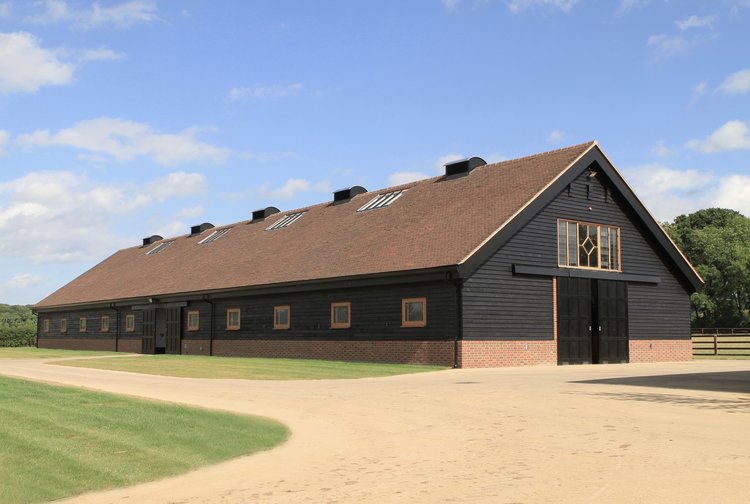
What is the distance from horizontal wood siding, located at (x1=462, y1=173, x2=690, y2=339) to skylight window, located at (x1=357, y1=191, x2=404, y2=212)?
9.09 metres

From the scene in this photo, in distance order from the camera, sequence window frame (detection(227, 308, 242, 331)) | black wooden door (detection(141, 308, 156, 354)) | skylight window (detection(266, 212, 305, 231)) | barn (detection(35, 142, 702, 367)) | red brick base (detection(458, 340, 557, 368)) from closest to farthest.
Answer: red brick base (detection(458, 340, 557, 368)), barn (detection(35, 142, 702, 367)), window frame (detection(227, 308, 242, 331)), black wooden door (detection(141, 308, 156, 354)), skylight window (detection(266, 212, 305, 231))

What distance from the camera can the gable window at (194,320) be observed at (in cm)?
4028

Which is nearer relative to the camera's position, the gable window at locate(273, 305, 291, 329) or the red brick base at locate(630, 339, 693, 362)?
the red brick base at locate(630, 339, 693, 362)

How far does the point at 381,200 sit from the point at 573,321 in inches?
468

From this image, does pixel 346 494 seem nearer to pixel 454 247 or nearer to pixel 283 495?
pixel 283 495

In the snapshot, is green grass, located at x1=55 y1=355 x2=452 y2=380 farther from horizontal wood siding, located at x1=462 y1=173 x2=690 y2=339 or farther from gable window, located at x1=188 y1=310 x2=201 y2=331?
gable window, located at x1=188 y1=310 x2=201 y2=331

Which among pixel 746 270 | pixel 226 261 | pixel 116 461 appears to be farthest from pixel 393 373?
pixel 746 270

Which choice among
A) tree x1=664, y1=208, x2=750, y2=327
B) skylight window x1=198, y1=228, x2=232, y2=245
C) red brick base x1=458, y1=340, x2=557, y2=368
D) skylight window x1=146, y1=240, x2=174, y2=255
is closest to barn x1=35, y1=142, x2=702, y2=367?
red brick base x1=458, y1=340, x2=557, y2=368

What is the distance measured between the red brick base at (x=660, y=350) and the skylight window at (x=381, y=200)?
12.7 m

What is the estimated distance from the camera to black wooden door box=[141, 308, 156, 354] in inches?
1714

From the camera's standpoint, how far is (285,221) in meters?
44.6

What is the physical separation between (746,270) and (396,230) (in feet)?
161

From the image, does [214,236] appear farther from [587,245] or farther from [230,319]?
[587,245]

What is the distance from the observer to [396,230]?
107 ft
